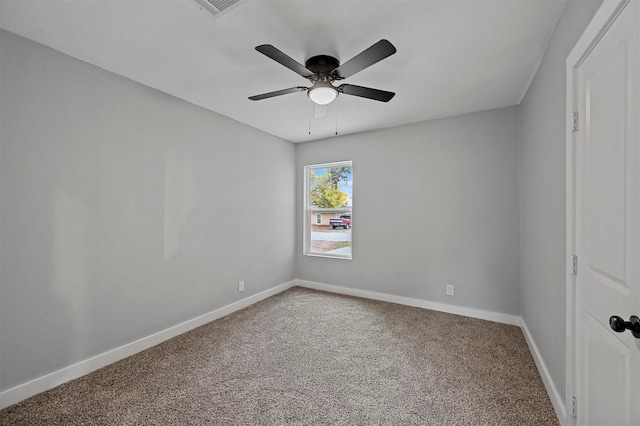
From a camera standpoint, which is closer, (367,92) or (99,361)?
(367,92)

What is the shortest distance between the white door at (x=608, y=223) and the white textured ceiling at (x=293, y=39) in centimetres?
76

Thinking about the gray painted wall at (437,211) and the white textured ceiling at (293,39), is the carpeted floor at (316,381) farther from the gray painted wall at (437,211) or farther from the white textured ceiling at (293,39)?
the white textured ceiling at (293,39)

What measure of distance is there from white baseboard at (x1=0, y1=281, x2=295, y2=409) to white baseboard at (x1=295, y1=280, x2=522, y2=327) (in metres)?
1.43

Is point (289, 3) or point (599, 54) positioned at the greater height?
point (289, 3)

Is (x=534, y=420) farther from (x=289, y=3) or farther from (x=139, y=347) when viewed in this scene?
(x=139, y=347)

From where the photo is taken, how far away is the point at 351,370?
90.1 inches

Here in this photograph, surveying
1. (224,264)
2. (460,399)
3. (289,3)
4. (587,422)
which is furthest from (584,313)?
(224,264)

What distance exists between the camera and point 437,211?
3.60m

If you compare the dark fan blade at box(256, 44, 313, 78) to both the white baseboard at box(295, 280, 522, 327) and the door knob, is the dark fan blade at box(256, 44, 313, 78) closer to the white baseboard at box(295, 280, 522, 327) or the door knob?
the door knob

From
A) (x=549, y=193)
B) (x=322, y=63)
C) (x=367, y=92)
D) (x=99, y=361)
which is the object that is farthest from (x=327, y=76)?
(x=99, y=361)

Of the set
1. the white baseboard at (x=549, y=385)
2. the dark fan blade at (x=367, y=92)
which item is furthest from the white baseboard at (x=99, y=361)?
the white baseboard at (x=549, y=385)

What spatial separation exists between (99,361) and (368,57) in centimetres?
313

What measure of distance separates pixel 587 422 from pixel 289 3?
270cm

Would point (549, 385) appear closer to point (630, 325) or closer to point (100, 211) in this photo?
point (630, 325)
